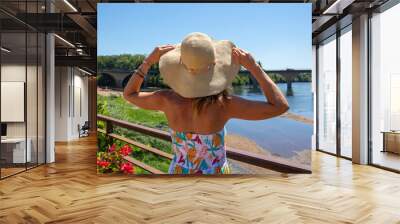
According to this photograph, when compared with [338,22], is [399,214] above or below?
below

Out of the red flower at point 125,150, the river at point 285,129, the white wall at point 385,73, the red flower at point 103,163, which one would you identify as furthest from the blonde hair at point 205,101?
the white wall at point 385,73

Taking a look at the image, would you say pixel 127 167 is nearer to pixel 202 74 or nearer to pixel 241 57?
pixel 202 74

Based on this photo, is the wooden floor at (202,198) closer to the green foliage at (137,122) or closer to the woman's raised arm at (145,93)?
the green foliage at (137,122)

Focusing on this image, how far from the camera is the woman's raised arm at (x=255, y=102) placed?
439 cm

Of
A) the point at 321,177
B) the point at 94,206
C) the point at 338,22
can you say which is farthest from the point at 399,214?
the point at 338,22

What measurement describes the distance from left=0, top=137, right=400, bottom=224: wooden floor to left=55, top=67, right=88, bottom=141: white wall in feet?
26.7

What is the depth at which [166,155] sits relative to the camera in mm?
5496

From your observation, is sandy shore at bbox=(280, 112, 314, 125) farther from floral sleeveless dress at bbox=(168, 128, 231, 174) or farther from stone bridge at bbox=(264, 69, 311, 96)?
floral sleeveless dress at bbox=(168, 128, 231, 174)

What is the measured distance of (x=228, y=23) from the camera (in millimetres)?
5887

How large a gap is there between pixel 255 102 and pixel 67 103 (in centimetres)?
1136

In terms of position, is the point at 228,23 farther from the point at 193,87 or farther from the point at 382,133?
the point at 382,133

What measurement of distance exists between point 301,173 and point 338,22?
137 inches

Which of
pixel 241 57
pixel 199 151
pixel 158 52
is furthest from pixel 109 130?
pixel 241 57

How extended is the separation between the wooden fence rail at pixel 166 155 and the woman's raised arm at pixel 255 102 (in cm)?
99
